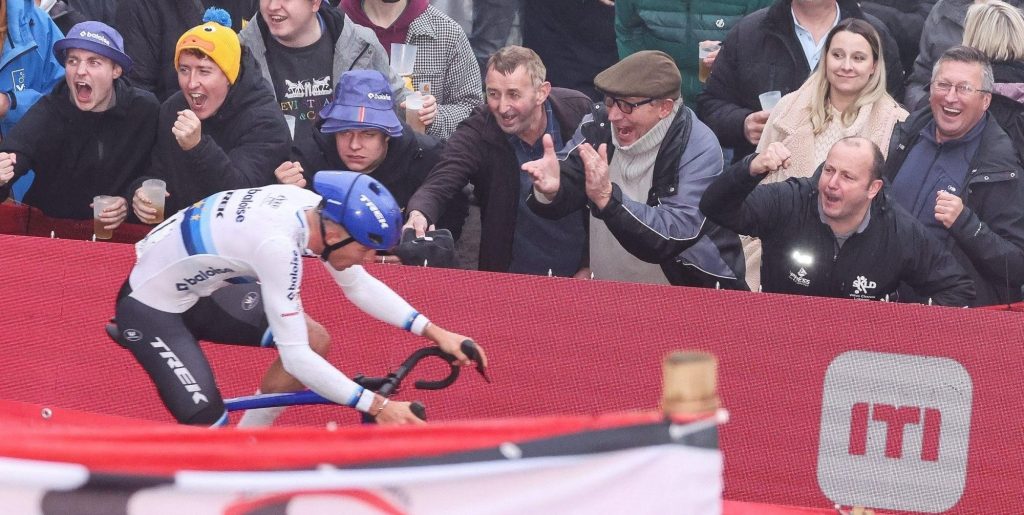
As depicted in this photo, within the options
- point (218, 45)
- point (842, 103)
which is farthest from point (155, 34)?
point (842, 103)

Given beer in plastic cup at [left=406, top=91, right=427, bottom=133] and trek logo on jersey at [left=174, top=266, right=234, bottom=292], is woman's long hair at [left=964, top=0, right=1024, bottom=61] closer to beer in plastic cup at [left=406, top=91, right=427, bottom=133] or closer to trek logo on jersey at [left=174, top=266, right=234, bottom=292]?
beer in plastic cup at [left=406, top=91, right=427, bottom=133]

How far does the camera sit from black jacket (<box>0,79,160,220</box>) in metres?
8.39

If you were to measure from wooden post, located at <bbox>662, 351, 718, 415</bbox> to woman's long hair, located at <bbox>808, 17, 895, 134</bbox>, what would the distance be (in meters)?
4.34

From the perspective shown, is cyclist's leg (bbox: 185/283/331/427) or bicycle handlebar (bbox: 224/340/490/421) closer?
bicycle handlebar (bbox: 224/340/490/421)

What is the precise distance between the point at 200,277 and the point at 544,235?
2.45 metres

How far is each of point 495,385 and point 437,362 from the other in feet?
1.13

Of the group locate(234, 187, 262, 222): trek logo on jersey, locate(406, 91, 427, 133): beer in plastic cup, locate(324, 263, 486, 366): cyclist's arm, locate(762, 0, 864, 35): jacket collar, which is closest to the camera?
locate(234, 187, 262, 222): trek logo on jersey

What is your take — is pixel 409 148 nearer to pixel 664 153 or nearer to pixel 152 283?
pixel 664 153

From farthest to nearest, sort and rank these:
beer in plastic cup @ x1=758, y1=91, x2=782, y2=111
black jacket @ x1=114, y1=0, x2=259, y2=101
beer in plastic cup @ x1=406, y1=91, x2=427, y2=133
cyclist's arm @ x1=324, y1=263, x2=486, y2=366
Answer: black jacket @ x1=114, y1=0, x2=259, y2=101
beer in plastic cup @ x1=406, y1=91, x2=427, y2=133
beer in plastic cup @ x1=758, y1=91, x2=782, y2=111
cyclist's arm @ x1=324, y1=263, x2=486, y2=366

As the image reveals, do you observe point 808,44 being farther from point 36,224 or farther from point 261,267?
point 36,224

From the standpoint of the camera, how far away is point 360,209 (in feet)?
19.7

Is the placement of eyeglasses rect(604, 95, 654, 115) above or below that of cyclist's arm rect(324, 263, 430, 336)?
above

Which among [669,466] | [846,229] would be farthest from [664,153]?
[669,466]

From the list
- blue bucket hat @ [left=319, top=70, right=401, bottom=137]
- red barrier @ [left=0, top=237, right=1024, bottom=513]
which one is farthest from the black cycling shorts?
blue bucket hat @ [left=319, top=70, right=401, bottom=137]
